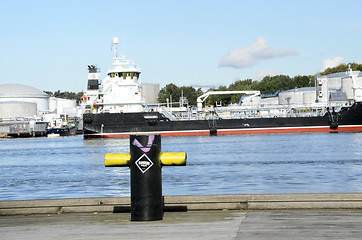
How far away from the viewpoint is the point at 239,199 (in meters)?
6.53

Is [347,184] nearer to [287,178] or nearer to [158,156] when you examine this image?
[287,178]

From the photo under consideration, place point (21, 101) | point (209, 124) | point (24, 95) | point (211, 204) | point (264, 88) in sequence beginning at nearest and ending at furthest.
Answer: point (211, 204) → point (209, 124) → point (21, 101) → point (264, 88) → point (24, 95)

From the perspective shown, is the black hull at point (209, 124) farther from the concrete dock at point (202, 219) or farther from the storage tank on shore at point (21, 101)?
the storage tank on shore at point (21, 101)

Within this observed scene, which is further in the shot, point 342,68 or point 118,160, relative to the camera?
point 342,68

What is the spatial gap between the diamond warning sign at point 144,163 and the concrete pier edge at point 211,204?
82cm

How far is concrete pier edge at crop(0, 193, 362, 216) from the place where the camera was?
20.8 feet

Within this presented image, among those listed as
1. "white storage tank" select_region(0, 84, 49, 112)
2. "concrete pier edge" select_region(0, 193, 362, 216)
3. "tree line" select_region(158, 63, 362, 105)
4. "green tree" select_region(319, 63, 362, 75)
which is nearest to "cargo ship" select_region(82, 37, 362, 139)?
"concrete pier edge" select_region(0, 193, 362, 216)

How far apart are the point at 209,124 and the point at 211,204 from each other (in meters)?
59.0

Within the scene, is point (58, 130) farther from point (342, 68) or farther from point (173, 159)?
point (173, 159)

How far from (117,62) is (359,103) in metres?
30.0

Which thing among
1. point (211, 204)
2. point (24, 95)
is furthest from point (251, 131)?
point (24, 95)

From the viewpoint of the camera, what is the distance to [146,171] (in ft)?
19.4

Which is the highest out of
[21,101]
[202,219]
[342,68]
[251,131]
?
[342,68]

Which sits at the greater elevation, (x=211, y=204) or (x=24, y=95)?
(x=24, y=95)
